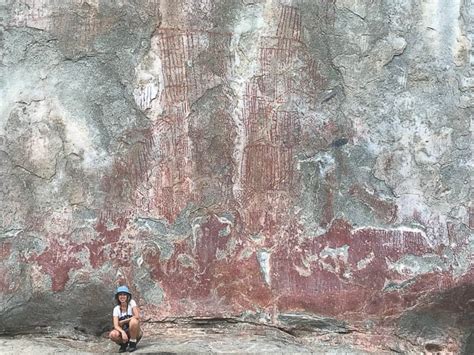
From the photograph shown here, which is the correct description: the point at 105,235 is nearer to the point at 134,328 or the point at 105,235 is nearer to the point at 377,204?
the point at 134,328

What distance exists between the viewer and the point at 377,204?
11.0 ft

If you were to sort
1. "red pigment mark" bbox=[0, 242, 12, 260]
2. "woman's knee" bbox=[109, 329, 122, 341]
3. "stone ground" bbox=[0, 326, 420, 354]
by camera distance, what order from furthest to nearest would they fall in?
"red pigment mark" bbox=[0, 242, 12, 260] < "stone ground" bbox=[0, 326, 420, 354] < "woman's knee" bbox=[109, 329, 122, 341]

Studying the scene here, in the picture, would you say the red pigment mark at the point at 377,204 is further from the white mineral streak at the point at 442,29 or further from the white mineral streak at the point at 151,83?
the white mineral streak at the point at 151,83

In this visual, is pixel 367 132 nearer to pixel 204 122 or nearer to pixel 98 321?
pixel 204 122

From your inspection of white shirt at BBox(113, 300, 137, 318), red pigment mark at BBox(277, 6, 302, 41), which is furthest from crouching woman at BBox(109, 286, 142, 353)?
red pigment mark at BBox(277, 6, 302, 41)

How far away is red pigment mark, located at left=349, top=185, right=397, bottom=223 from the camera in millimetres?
3330

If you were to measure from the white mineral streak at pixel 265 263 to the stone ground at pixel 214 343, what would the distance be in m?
0.22

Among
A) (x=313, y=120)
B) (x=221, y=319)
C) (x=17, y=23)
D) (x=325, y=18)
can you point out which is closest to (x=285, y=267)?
(x=221, y=319)

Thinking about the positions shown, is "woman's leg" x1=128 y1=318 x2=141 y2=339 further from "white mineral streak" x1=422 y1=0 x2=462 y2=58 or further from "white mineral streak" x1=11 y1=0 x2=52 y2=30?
"white mineral streak" x1=422 y1=0 x2=462 y2=58

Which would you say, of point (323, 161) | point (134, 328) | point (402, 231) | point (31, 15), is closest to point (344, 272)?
point (402, 231)

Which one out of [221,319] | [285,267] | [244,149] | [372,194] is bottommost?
[221,319]

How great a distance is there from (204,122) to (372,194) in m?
0.82

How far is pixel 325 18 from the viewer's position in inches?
134

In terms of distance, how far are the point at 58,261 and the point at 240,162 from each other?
0.92 m
